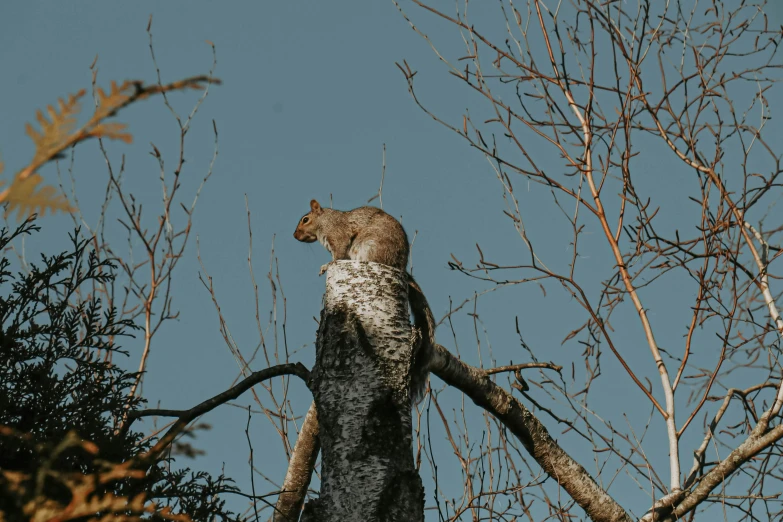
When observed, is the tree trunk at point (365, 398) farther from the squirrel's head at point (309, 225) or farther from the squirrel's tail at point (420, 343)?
the squirrel's head at point (309, 225)

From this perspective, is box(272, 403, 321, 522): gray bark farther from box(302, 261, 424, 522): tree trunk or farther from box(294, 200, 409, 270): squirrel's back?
box(294, 200, 409, 270): squirrel's back

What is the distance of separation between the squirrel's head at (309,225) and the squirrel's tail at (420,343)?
338cm

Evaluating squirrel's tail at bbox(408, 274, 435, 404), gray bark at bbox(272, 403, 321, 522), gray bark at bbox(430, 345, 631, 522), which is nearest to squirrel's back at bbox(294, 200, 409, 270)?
squirrel's tail at bbox(408, 274, 435, 404)

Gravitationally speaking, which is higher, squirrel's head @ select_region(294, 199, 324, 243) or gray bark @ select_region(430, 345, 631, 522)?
squirrel's head @ select_region(294, 199, 324, 243)

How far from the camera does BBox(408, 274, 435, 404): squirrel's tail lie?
308cm

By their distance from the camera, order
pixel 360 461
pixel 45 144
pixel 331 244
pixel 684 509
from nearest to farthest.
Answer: pixel 45 144, pixel 360 461, pixel 684 509, pixel 331 244

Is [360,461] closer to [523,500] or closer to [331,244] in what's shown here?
[523,500]

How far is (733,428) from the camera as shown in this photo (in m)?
3.96

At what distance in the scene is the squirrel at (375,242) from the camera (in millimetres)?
3164

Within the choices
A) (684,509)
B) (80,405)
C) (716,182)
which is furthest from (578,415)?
(80,405)

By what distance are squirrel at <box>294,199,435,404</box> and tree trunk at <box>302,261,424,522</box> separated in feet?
0.49

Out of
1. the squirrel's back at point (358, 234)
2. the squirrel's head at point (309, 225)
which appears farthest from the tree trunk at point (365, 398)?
the squirrel's head at point (309, 225)

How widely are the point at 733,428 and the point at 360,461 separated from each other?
229 cm

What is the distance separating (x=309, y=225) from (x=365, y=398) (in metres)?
4.48
